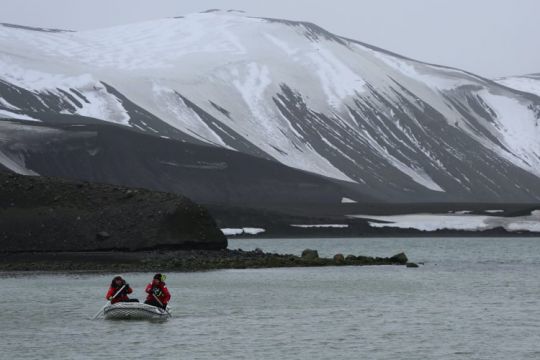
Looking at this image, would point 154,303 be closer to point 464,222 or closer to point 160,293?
point 160,293

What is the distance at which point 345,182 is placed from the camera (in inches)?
7805

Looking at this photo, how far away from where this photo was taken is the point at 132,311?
155 ft

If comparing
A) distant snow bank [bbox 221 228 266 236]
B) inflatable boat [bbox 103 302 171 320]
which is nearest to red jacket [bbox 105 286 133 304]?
inflatable boat [bbox 103 302 171 320]

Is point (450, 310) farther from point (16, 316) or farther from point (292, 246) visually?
point (292, 246)

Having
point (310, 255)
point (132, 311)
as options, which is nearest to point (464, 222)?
→ point (310, 255)

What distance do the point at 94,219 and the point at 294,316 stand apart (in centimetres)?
3155

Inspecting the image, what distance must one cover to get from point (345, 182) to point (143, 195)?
118453mm

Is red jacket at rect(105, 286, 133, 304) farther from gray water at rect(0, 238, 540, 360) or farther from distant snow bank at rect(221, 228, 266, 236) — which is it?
distant snow bank at rect(221, 228, 266, 236)

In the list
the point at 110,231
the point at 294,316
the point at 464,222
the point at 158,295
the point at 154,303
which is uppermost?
the point at 464,222

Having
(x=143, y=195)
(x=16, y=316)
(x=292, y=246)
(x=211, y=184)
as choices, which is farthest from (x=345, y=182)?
(x=16, y=316)

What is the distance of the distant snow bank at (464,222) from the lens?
134250mm

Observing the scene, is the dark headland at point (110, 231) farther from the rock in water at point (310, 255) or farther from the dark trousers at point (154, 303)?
the dark trousers at point (154, 303)

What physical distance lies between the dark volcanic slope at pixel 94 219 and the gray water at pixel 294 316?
738 centimetres

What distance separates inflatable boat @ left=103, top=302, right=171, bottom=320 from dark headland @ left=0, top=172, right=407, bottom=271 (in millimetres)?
25366
